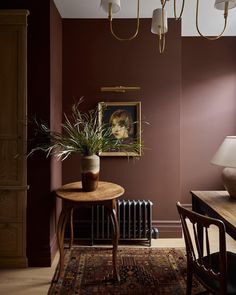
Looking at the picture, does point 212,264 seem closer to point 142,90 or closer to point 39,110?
point 39,110

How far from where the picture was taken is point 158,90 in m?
3.43

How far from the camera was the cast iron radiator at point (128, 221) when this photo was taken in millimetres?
3252

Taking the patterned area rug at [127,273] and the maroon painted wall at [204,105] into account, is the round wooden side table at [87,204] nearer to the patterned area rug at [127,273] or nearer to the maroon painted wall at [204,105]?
the patterned area rug at [127,273]

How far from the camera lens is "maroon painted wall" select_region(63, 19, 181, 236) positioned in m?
3.42

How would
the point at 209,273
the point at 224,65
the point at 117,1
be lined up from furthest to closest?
the point at 224,65, the point at 117,1, the point at 209,273

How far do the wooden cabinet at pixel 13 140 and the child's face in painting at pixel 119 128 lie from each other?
1079mm

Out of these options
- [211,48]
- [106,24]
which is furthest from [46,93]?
[211,48]

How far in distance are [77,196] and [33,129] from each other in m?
0.79

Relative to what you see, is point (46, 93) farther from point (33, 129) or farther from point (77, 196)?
point (77, 196)

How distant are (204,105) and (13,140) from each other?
112 inches

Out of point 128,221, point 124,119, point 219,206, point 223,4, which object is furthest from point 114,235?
point 223,4

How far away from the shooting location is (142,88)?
11.3 feet

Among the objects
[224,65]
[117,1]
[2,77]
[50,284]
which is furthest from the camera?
[224,65]

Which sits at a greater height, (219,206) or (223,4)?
(223,4)
